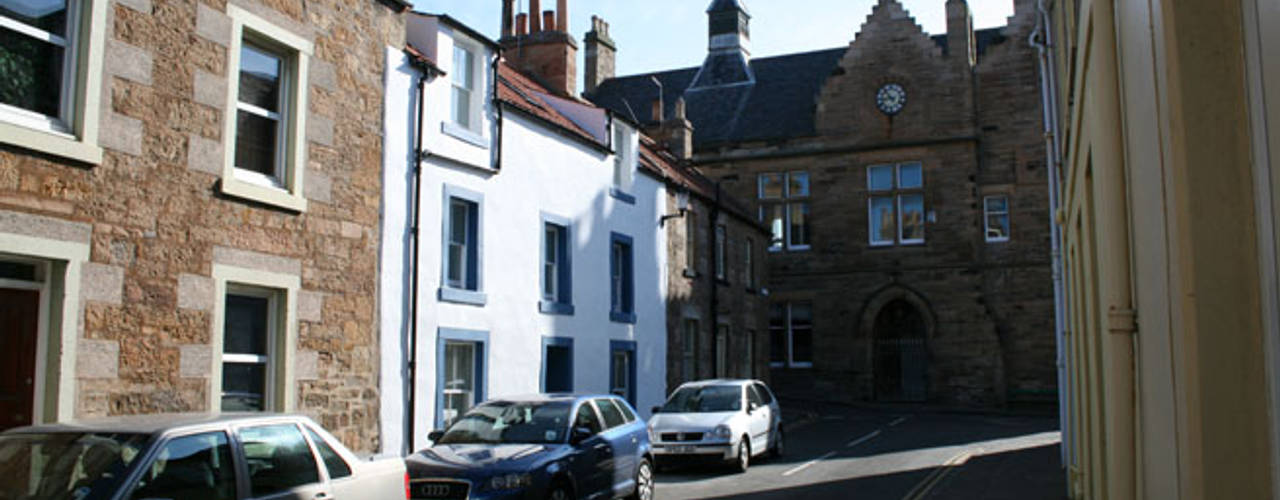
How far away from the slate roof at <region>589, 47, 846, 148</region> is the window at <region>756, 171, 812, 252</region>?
164cm

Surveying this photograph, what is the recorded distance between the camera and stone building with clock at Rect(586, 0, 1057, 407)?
37125mm

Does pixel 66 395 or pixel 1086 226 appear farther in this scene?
pixel 66 395

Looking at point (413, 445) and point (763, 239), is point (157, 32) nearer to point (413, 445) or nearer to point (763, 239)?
point (413, 445)

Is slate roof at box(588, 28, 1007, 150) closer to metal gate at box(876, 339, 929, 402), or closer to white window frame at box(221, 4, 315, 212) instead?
metal gate at box(876, 339, 929, 402)

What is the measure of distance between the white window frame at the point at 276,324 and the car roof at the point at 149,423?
177 inches

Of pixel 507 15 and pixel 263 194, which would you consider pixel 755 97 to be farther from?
pixel 263 194

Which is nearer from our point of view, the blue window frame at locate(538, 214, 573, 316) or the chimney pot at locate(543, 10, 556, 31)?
the blue window frame at locate(538, 214, 573, 316)

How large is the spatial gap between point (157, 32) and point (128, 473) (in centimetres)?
621

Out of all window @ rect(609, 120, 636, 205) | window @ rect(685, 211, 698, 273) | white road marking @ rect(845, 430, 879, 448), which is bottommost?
white road marking @ rect(845, 430, 879, 448)

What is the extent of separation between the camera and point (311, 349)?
12602 mm

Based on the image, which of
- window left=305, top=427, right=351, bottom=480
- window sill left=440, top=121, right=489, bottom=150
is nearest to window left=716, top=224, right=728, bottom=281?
window sill left=440, top=121, right=489, bottom=150

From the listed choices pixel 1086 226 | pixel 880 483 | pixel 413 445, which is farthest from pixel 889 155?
pixel 1086 226

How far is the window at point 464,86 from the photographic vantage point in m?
16.8

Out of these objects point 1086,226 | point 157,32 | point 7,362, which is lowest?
point 7,362
